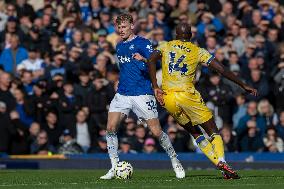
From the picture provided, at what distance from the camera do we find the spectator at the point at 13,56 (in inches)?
1034

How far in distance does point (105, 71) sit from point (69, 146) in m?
2.52

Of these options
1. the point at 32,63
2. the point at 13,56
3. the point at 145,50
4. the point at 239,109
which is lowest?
the point at 239,109

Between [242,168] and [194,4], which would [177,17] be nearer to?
[194,4]

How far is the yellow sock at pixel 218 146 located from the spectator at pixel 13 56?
11.0 meters

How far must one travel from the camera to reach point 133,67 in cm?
1653

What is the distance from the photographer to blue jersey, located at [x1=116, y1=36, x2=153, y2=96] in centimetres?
1647

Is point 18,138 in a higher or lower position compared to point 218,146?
higher

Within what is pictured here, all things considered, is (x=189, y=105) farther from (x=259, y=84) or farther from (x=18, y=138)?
(x=18, y=138)

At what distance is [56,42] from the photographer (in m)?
26.8

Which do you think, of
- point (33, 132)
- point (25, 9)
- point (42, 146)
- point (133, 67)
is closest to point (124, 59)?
point (133, 67)

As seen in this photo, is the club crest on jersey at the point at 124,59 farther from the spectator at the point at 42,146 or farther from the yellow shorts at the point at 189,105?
the spectator at the point at 42,146

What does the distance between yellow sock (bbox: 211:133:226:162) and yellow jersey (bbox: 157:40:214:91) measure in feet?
2.76

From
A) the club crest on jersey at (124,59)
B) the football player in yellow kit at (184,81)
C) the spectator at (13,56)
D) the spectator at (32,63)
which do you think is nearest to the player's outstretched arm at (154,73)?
the football player in yellow kit at (184,81)

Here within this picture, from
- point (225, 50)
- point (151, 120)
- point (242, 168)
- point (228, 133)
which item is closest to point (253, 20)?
point (225, 50)
